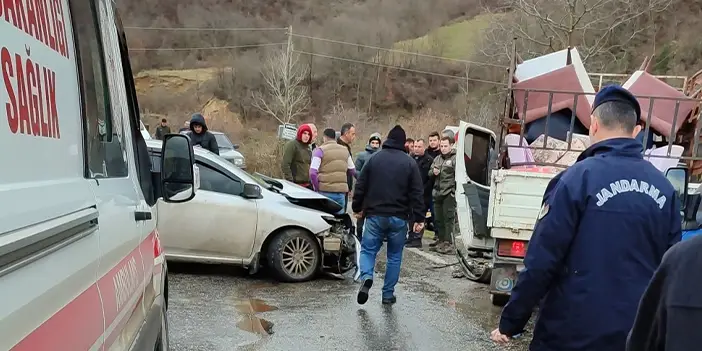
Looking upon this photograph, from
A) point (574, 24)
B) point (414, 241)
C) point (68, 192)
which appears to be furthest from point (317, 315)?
point (574, 24)

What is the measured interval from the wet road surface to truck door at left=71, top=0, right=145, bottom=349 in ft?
8.20

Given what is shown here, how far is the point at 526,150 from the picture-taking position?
22.4 ft

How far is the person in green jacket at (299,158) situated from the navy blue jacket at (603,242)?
6.22 meters

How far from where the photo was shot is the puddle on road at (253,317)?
215 inches

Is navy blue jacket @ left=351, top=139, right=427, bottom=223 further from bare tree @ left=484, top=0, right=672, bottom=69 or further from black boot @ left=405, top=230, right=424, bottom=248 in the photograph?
bare tree @ left=484, top=0, right=672, bottom=69

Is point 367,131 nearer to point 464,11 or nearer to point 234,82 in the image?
point 234,82

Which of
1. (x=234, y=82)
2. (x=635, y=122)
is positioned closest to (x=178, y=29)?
(x=234, y=82)

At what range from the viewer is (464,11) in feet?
222

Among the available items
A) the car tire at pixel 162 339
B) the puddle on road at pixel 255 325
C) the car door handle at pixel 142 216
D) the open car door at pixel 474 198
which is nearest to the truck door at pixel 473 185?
the open car door at pixel 474 198

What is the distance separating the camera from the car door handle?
8.85 feet

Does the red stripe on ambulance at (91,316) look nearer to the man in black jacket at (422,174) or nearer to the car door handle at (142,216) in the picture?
the car door handle at (142,216)

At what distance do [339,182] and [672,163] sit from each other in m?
3.81

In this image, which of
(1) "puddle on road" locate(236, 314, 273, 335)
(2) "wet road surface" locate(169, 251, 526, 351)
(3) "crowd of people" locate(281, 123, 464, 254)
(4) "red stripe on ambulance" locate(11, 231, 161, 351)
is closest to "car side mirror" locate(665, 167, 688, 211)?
(2) "wet road surface" locate(169, 251, 526, 351)

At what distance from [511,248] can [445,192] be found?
12.2 ft
